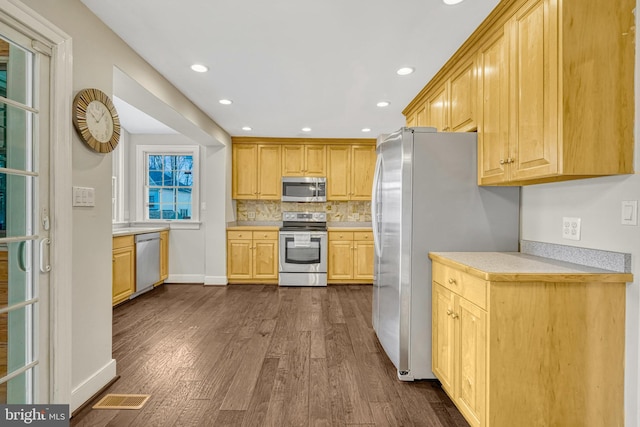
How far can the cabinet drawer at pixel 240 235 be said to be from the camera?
4.92m

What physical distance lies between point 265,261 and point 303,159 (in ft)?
5.74

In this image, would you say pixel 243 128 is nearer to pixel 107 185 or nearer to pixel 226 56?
pixel 226 56

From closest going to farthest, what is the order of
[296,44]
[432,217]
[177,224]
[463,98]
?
1. [432,217]
2. [296,44]
3. [463,98]
4. [177,224]

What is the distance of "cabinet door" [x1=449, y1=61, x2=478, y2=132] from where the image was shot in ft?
7.29

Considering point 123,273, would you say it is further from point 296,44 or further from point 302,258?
point 296,44

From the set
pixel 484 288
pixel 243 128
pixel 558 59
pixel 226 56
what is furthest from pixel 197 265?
pixel 558 59

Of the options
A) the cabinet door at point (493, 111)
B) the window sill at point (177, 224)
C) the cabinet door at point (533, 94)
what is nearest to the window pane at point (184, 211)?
the window sill at point (177, 224)

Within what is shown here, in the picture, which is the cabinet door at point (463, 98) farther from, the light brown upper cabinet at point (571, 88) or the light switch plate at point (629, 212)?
the light switch plate at point (629, 212)

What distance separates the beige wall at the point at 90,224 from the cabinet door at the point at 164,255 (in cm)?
282

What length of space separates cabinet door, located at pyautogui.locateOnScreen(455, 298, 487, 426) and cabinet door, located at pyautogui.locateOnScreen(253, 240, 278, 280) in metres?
3.49

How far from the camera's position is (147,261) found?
4.34 m

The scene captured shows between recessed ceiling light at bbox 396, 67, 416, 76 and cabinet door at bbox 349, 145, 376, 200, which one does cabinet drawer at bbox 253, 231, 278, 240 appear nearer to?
cabinet door at bbox 349, 145, 376, 200

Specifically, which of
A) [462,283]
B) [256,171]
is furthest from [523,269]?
[256,171]

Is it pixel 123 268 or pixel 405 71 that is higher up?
pixel 405 71
